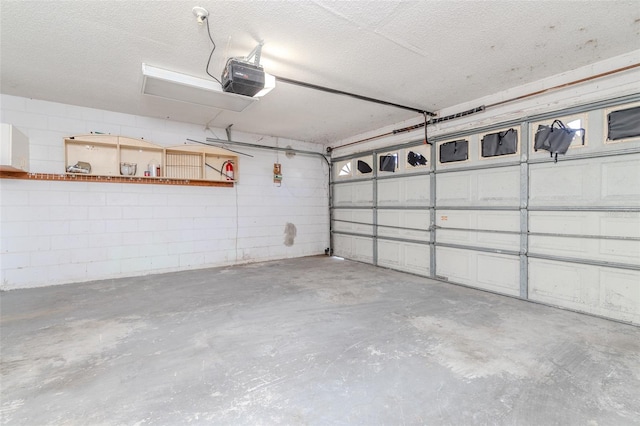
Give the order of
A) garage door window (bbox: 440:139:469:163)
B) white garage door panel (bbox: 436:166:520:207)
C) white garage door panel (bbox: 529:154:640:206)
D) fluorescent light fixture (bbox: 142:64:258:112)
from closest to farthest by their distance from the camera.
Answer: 1. white garage door panel (bbox: 529:154:640:206)
2. fluorescent light fixture (bbox: 142:64:258:112)
3. white garage door panel (bbox: 436:166:520:207)
4. garage door window (bbox: 440:139:469:163)

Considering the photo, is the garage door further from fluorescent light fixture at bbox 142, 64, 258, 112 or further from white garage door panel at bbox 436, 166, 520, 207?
fluorescent light fixture at bbox 142, 64, 258, 112

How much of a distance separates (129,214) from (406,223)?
4.83m

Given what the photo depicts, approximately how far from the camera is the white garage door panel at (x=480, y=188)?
150 inches

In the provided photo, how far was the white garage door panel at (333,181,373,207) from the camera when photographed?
6098 millimetres

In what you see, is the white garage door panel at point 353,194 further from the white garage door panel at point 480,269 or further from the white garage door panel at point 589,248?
the white garage door panel at point 589,248

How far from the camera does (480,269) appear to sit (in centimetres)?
416

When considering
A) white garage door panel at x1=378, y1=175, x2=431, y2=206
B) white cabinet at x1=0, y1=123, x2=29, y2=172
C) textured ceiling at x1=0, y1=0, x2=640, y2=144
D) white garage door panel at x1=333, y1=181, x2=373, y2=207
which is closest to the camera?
textured ceiling at x1=0, y1=0, x2=640, y2=144

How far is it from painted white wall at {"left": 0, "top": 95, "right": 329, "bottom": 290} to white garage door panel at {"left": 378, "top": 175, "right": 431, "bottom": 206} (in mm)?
1988

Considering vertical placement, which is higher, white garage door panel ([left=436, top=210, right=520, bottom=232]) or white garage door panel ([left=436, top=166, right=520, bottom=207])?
white garage door panel ([left=436, top=166, right=520, bottom=207])

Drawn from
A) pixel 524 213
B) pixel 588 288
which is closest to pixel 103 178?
pixel 524 213

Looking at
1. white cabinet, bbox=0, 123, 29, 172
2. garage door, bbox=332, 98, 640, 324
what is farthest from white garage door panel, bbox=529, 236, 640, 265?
white cabinet, bbox=0, 123, 29, 172

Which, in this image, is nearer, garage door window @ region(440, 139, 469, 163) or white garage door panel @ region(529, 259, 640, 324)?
white garage door panel @ region(529, 259, 640, 324)

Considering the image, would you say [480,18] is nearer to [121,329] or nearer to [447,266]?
[447,266]

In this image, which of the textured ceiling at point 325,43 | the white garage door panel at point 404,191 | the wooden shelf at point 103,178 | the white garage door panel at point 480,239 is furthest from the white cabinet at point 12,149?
the white garage door panel at point 480,239
